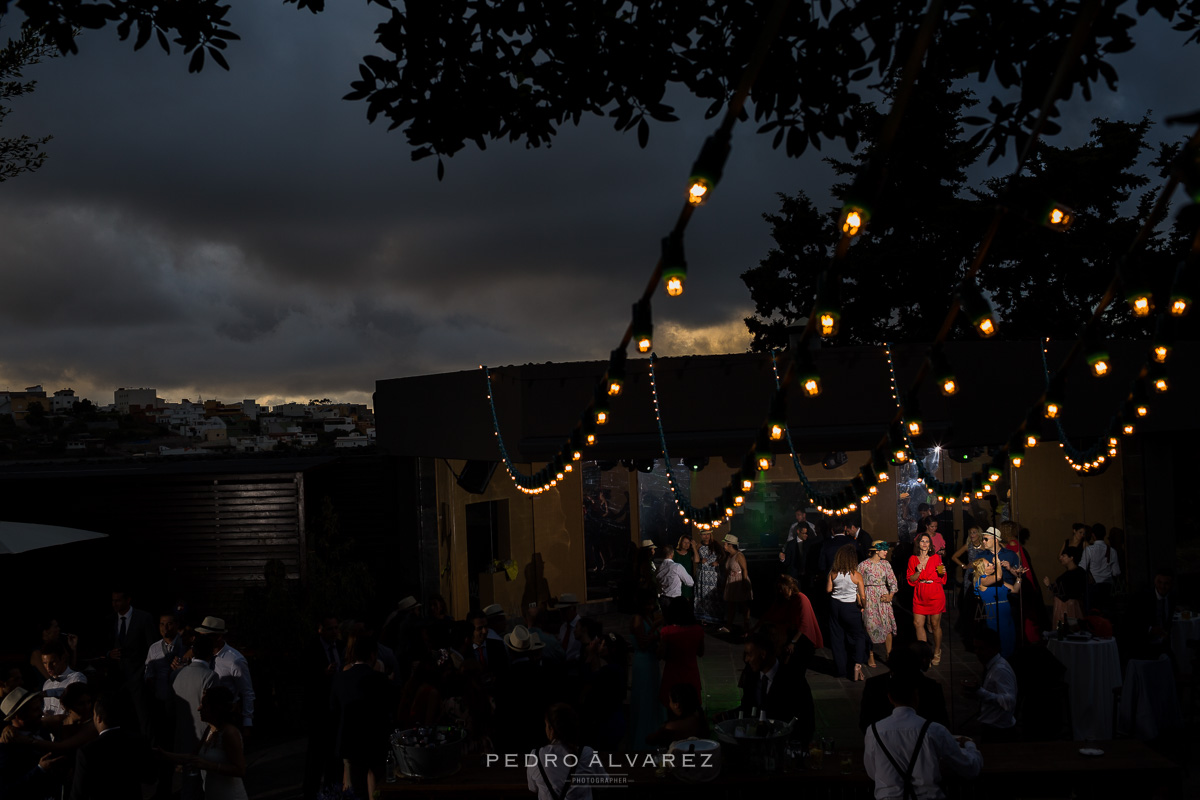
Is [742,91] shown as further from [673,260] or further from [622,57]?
[622,57]

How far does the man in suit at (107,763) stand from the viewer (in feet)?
17.2

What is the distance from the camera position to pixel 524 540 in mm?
13586

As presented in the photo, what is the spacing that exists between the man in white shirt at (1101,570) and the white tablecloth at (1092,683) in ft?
11.8

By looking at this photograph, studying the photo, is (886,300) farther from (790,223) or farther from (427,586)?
(427,586)

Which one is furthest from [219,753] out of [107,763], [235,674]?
[235,674]

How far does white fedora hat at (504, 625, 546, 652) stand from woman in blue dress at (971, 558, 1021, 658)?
15.7 ft

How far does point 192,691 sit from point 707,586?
804 centimetres

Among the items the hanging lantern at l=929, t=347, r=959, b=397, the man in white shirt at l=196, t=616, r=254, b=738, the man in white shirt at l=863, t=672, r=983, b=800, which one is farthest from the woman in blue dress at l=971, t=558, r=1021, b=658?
the man in white shirt at l=196, t=616, r=254, b=738

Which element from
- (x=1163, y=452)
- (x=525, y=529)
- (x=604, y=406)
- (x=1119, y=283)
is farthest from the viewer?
(x=525, y=529)

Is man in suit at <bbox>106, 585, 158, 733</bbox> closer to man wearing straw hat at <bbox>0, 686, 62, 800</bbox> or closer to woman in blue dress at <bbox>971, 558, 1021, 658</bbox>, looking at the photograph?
man wearing straw hat at <bbox>0, 686, 62, 800</bbox>

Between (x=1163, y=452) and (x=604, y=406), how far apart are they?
906 cm

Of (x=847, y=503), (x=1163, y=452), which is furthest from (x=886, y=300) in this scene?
(x=847, y=503)

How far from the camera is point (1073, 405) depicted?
11297 mm

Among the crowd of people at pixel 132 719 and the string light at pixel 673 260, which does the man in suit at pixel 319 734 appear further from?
the string light at pixel 673 260
